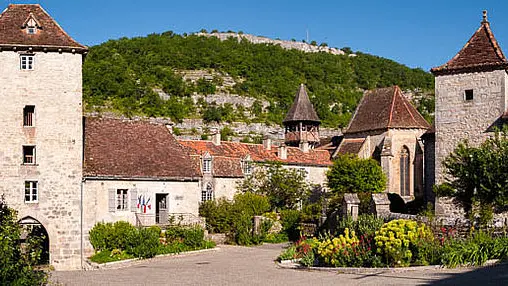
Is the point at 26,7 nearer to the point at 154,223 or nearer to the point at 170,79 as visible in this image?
the point at 154,223

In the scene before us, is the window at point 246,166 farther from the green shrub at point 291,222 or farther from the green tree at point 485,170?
the green tree at point 485,170

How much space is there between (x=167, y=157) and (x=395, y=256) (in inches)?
701

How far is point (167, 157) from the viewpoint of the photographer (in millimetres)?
32625

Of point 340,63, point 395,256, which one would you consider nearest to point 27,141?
point 395,256

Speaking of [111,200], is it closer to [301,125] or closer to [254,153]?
[254,153]

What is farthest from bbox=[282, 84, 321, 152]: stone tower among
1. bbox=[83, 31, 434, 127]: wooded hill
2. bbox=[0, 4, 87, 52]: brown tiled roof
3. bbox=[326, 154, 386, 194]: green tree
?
bbox=[0, 4, 87, 52]: brown tiled roof

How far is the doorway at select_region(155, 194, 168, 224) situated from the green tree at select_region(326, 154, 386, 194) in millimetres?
12081

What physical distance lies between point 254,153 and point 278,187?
16.2 ft

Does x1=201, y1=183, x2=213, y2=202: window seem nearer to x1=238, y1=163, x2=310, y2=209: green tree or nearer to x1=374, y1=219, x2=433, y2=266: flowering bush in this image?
x1=238, y1=163, x2=310, y2=209: green tree

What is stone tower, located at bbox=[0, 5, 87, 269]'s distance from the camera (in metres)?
27.6

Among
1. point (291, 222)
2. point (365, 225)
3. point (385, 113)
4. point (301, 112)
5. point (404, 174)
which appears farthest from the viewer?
point (301, 112)

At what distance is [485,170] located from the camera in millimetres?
23359

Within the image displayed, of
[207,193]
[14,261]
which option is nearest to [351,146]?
[207,193]

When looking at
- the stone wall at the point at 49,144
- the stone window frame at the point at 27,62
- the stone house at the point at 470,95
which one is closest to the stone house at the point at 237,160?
the stone wall at the point at 49,144
